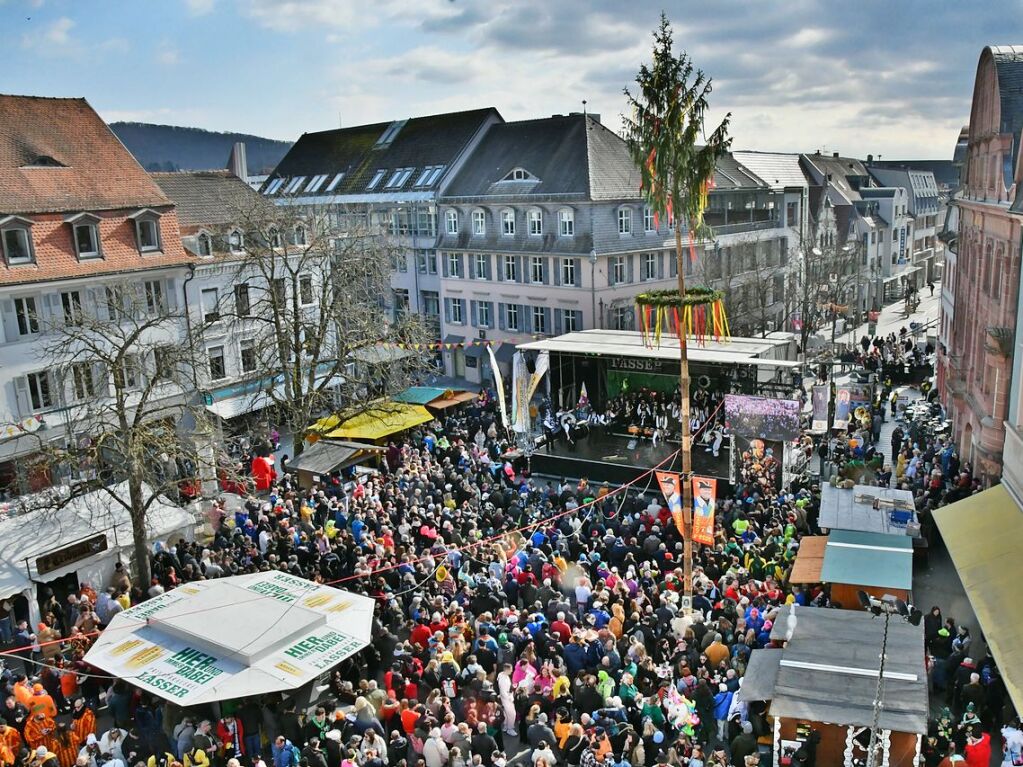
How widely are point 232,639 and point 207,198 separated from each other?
24.4 m

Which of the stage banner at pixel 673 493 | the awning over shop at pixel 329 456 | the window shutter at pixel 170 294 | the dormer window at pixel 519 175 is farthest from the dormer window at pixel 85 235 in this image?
the dormer window at pixel 519 175

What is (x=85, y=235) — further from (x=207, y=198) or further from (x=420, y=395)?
(x=420, y=395)

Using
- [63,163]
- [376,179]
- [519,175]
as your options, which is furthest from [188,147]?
[63,163]

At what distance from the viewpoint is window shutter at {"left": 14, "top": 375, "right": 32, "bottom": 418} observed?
2572 centimetres

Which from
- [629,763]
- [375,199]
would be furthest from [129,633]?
[375,199]

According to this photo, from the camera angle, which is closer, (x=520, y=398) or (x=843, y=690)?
(x=843, y=690)

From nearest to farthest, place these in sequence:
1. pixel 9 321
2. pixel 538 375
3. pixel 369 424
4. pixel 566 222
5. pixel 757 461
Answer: pixel 757 461 → pixel 9 321 → pixel 538 375 → pixel 369 424 → pixel 566 222

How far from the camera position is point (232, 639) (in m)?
13.3

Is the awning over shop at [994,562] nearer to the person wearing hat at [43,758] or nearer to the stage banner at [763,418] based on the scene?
the stage banner at [763,418]

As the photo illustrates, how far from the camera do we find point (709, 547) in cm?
1827

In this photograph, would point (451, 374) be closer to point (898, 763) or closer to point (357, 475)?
point (357, 475)

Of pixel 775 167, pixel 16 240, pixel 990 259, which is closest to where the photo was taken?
pixel 990 259

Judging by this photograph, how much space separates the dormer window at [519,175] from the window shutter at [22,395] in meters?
23.6

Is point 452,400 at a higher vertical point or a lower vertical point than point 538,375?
lower
